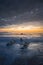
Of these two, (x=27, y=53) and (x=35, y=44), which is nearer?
(x=27, y=53)

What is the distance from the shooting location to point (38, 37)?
531 centimetres

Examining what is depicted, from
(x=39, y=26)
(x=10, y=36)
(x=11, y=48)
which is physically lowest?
(x=11, y=48)

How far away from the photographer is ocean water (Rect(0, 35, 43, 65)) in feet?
11.9

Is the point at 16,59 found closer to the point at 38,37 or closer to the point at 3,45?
the point at 3,45

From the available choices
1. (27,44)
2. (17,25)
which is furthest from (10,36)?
(27,44)

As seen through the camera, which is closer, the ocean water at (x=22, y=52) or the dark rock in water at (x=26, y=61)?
the dark rock in water at (x=26, y=61)

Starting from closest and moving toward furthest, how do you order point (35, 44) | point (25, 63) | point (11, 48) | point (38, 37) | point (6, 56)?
point (25, 63) < point (6, 56) < point (11, 48) < point (35, 44) < point (38, 37)

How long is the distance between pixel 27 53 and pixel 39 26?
143 cm

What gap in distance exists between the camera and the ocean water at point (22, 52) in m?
3.64

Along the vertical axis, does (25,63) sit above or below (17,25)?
below

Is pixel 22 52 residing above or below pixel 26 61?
above

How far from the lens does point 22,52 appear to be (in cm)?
419

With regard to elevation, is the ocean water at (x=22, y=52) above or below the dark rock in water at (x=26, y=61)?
above

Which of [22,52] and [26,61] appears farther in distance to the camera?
[22,52]
